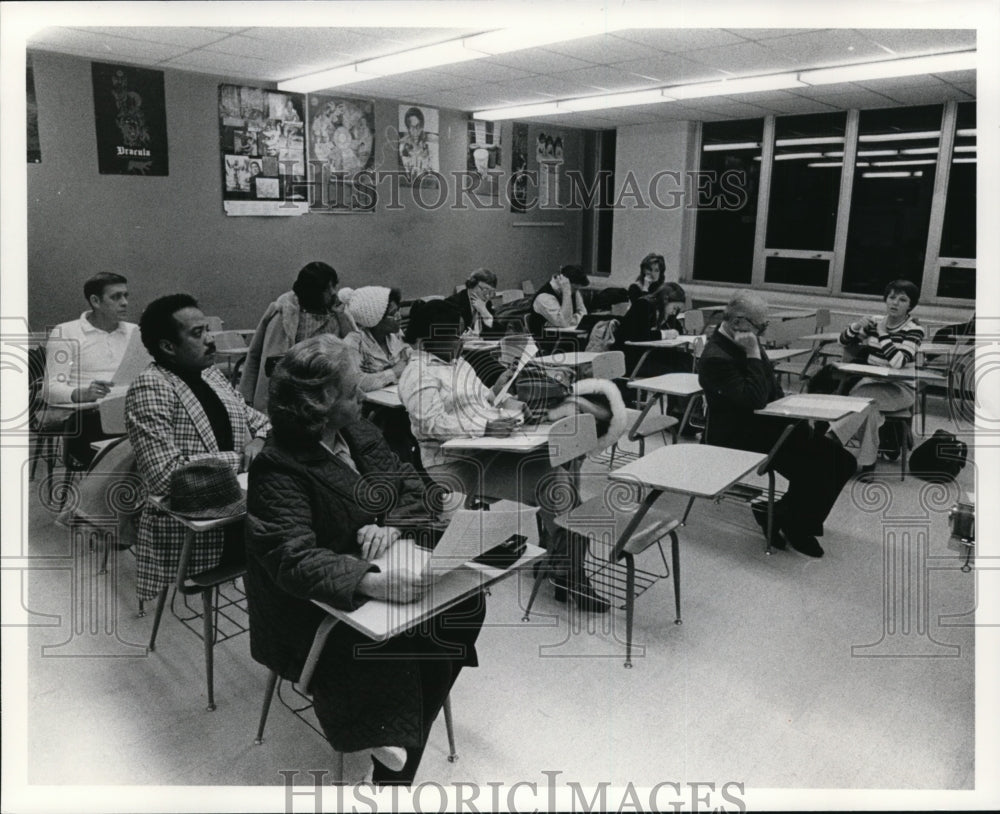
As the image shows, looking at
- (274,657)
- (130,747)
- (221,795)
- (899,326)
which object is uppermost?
(899,326)

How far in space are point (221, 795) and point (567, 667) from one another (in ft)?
4.02

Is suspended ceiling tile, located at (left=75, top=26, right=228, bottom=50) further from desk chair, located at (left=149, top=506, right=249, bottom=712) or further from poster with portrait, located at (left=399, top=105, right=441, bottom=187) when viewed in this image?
desk chair, located at (left=149, top=506, right=249, bottom=712)

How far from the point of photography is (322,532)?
6.08ft

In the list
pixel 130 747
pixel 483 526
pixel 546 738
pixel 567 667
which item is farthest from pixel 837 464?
pixel 130 747

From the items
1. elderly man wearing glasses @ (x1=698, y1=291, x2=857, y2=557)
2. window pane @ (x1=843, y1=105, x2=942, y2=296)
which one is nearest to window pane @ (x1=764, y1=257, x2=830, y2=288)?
window pane @ (x1=843, y1=105, x2=942, y2=296)

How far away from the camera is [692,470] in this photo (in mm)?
2689

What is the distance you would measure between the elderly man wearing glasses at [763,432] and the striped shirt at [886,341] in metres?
1.49

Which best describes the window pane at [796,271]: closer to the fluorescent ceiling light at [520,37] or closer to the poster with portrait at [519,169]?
the poster with portrait at [519,169]

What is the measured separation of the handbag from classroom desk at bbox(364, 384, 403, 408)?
3366 millimetres

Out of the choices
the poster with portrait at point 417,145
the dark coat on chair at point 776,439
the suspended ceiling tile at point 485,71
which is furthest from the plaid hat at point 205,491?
the poster with portrait at point 417,145

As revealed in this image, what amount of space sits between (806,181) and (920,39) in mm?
3697

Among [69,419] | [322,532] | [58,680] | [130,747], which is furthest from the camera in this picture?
[69,419]

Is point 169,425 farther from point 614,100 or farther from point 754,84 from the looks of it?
point 754,84

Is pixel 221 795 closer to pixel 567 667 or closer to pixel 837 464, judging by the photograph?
pixel 567 667
